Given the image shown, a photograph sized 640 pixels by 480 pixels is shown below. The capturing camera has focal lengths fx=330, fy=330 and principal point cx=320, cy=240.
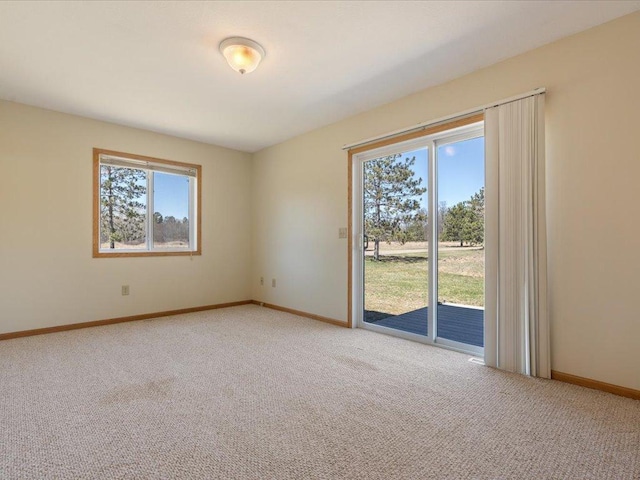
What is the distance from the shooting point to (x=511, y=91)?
262 cm

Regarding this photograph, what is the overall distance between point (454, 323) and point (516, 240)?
3.67ft

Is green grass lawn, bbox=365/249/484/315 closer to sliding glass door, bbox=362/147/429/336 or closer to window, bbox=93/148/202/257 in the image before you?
sliding glass door, bbox=362/147/429/336

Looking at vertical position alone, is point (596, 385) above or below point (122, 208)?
below

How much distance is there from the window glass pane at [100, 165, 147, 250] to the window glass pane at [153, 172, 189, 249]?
152 mm

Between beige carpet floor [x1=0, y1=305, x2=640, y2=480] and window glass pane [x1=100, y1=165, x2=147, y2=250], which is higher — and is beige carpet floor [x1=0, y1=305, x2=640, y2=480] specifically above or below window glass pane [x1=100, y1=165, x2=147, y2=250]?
below

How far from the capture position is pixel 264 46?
2.45 meters

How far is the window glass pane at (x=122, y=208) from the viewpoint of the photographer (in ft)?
13.3

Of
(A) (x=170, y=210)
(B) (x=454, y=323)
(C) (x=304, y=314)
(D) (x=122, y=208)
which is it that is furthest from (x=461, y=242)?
(D) (x=122, y=208)

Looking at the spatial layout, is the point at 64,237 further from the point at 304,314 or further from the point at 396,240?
the point at 396,240

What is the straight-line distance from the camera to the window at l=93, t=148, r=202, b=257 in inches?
159

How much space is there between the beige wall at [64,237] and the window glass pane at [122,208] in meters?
0.18

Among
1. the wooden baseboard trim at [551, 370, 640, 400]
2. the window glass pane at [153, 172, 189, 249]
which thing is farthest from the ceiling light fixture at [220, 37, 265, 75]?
the wooden baseboard trim at [551, 370, 640, 400]

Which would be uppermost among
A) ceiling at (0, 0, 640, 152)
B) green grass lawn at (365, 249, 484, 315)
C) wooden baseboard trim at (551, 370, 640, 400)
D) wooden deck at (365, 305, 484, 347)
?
ceiling at (0, 0, 640, 152)

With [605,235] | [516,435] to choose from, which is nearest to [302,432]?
[516,435]
